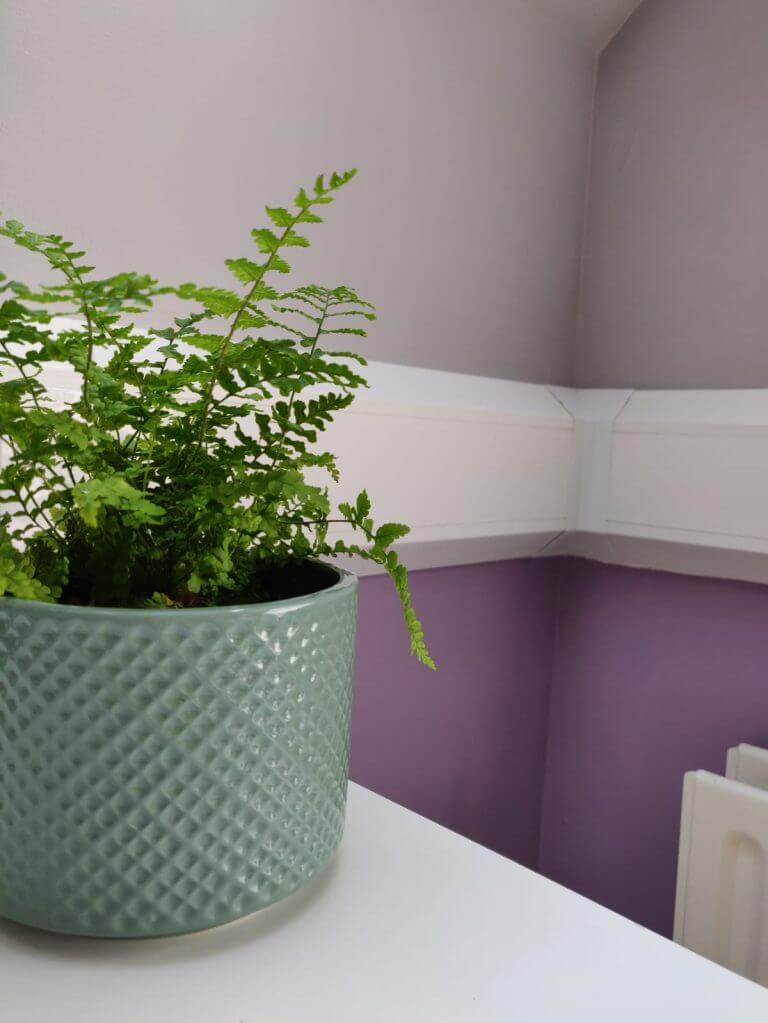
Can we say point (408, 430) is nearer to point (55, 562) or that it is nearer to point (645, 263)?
point (645, 263)

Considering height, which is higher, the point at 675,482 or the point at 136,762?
the point at 675,482

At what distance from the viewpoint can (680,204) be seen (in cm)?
111

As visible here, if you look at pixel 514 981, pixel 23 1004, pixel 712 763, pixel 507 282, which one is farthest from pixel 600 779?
pixel 23 1004

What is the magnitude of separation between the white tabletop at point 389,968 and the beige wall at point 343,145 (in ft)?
1.77

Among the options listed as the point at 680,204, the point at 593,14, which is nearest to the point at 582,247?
the point at 680,204

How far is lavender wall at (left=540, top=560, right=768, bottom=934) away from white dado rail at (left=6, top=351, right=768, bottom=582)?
5cm

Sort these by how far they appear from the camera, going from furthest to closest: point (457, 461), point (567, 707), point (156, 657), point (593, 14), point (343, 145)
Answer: point (567, 707) → point (593, 14) → point (457, 461) → point (343, 145) → point (156, 657)

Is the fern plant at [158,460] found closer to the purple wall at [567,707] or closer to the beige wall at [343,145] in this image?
the beige wall at [343,145]

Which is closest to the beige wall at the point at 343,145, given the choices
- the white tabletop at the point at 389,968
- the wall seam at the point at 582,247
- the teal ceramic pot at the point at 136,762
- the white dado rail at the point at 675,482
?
the wall seam at the point at 582,247

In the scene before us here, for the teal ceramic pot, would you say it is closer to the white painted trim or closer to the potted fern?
the potted fern

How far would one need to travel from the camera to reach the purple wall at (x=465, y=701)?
1.04 m

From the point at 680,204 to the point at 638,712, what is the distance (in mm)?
678

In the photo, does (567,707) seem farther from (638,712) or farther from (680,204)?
(680,204)

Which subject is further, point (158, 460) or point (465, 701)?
point (465, 701)
